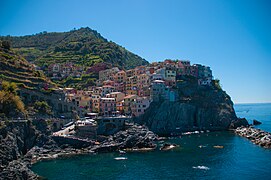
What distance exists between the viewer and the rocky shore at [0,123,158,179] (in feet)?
151

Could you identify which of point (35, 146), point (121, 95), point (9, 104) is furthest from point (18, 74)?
point (121, 95)

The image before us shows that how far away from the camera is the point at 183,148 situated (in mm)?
73125

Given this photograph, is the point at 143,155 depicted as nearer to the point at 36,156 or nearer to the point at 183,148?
the point at 183,148

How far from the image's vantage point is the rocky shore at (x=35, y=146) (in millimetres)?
46125

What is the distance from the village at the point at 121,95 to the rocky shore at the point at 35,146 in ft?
17.1

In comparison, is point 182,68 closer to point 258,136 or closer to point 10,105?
point 258,136

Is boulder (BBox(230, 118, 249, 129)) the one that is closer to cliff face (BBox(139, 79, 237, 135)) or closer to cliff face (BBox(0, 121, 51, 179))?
cliff face (BBox(139, 79, 237, 135))

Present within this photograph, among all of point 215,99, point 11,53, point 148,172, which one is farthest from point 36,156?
point 215,99

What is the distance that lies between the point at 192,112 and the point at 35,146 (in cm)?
6387

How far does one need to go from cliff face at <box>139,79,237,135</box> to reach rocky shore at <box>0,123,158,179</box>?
1468 cm

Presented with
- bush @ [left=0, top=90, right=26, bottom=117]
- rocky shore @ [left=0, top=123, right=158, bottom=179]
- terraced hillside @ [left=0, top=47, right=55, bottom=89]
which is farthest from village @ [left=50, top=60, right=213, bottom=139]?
bush @ [left=0, top=90, right=26, bottom=117]

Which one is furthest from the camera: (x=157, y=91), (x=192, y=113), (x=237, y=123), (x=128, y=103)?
(x=237, y=123)

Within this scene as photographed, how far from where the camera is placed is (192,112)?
109 meters

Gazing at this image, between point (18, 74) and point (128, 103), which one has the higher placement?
point (18, 74)
